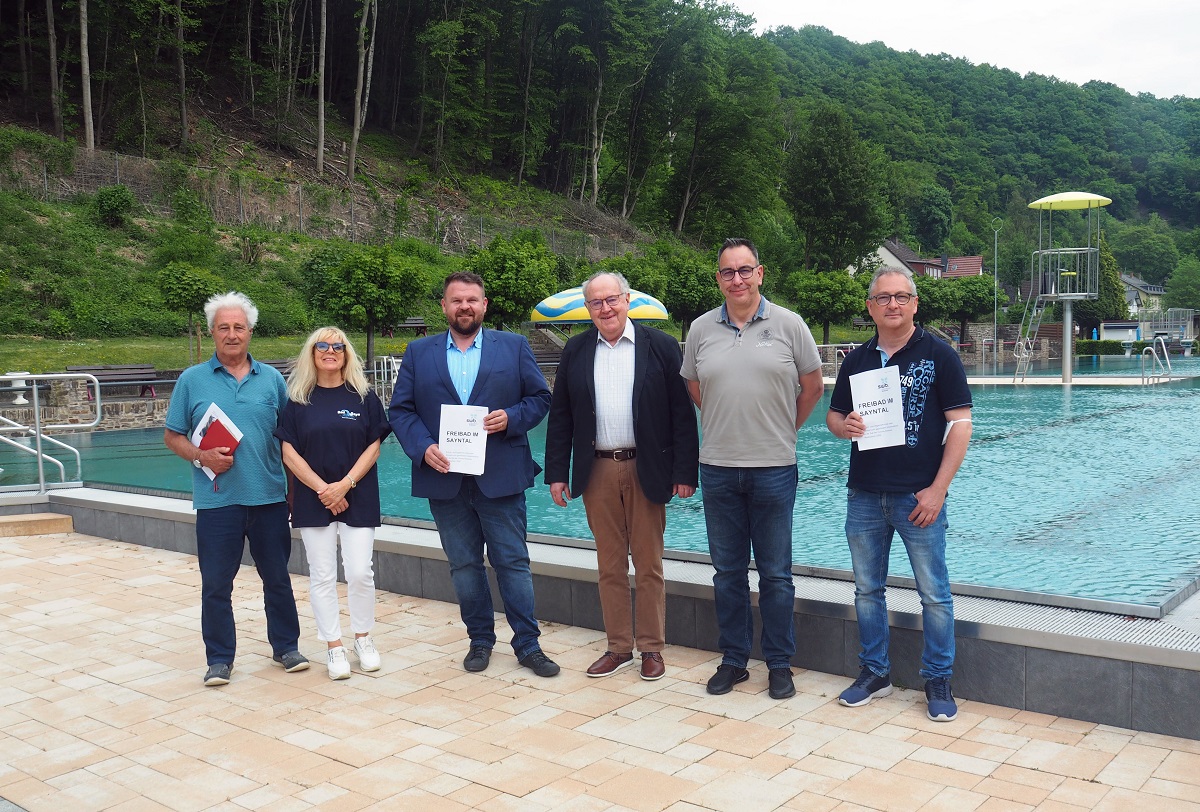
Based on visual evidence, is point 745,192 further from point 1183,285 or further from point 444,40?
point 1183,285

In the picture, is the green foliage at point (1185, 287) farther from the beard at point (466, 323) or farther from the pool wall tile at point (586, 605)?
the beard at point (466, 323)

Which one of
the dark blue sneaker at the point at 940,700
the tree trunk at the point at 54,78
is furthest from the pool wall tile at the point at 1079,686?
the tree trunk at the point at 54,78

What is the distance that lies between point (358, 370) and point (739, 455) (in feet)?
6.12

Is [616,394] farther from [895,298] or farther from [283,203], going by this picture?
[283,203]

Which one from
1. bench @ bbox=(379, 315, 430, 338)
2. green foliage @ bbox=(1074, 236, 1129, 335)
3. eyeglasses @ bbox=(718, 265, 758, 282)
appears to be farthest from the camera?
green foliage @ bbox=(1074, 236, 1129, 335)

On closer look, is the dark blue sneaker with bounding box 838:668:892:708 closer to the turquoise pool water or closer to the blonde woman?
the turquoise pool water

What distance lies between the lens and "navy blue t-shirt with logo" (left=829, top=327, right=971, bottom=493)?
360 cm

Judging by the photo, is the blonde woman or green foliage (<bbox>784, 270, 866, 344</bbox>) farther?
green foliage (<bbox>784, 270, 866, 344</bbox>)

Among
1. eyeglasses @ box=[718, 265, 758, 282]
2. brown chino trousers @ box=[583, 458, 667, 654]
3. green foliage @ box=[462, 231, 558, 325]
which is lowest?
brown chino trousers @ box=[583, 458, 667, 654]

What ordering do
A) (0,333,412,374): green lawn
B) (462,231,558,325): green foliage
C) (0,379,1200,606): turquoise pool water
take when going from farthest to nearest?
(462,231,558,325): green foliage → (0,333,412,374): green lawn → (0,379,1200,606): turquoise pool water

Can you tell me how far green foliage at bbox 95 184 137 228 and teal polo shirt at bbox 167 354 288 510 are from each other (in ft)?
82.7

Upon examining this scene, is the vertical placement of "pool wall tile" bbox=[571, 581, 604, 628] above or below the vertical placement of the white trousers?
below

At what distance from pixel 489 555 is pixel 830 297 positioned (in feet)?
109

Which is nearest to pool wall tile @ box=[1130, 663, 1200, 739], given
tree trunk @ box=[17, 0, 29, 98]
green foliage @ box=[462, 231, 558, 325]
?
green foliage @ box=[462, 231, 558, 325]
